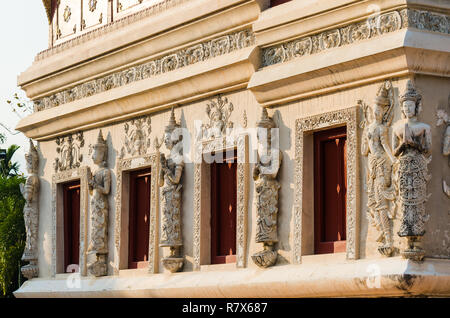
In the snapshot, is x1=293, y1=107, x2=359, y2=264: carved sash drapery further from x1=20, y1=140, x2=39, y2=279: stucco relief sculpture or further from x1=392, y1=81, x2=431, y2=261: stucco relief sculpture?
x1=20, y1=140, x2=39, y2=279: stucco relief sculpture

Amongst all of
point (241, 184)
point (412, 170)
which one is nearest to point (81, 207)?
point (241, 184)

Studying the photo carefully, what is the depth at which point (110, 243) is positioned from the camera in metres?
17.7

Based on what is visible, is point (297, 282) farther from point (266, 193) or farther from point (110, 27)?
point (110, 27)

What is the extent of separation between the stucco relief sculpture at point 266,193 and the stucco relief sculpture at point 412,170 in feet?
6.70

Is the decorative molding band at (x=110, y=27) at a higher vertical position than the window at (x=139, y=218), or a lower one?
higher

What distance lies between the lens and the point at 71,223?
19.1 meters

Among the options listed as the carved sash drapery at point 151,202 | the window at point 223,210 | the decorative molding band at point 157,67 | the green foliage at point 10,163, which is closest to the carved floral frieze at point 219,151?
the window at point 223,210

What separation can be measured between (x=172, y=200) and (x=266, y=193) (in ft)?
6.57

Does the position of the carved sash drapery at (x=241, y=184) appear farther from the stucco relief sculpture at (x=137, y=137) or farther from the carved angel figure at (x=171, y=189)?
the stucco relief sculpture at (x=137, y=137)

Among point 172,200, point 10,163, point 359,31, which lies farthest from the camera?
point 10,163

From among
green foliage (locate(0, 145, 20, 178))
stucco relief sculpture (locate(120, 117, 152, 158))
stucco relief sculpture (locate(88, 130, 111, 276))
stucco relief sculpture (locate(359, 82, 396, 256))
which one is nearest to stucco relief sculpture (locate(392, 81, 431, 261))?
stucco relief sculpture (locate(359, 82, 396, 256))

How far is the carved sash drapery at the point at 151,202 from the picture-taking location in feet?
54.5
